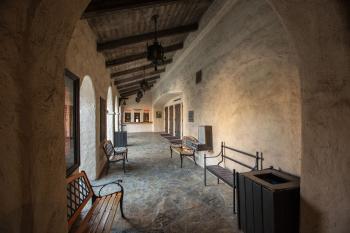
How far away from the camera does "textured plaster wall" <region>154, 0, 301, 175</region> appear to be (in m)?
2.53

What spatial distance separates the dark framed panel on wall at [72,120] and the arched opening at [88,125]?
122 cm

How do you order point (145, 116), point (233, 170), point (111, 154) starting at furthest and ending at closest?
point (145, 116) → point (111, 154) → point (233, 170)

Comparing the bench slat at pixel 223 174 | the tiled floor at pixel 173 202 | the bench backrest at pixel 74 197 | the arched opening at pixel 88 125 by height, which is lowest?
the tiled floor at pixel 173 202

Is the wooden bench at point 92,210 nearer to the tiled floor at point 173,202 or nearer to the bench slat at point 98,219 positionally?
the bench slat at point 98,219

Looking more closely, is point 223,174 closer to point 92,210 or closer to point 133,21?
point 92,210

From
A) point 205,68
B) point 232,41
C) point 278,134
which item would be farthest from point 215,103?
point 278,134

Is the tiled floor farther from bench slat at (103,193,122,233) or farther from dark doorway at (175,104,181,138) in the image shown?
dark doorway at (175,104,181,138)

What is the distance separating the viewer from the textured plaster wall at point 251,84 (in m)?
2.53

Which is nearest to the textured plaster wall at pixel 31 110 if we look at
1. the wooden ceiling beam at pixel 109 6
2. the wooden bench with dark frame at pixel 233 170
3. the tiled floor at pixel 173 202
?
the wooden ceiling beam at pixel 109 6

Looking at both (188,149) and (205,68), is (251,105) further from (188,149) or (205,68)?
(188,149)

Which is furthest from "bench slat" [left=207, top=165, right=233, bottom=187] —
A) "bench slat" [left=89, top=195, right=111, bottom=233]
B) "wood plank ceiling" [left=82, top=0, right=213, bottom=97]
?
"wood plank ceiling" [left=82, top=0, right=213, bottom=97]

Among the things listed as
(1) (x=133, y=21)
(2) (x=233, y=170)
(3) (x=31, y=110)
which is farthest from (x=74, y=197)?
(1) (x=133, y=21)

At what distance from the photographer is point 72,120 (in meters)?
2.83

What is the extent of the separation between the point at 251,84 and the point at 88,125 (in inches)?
138
